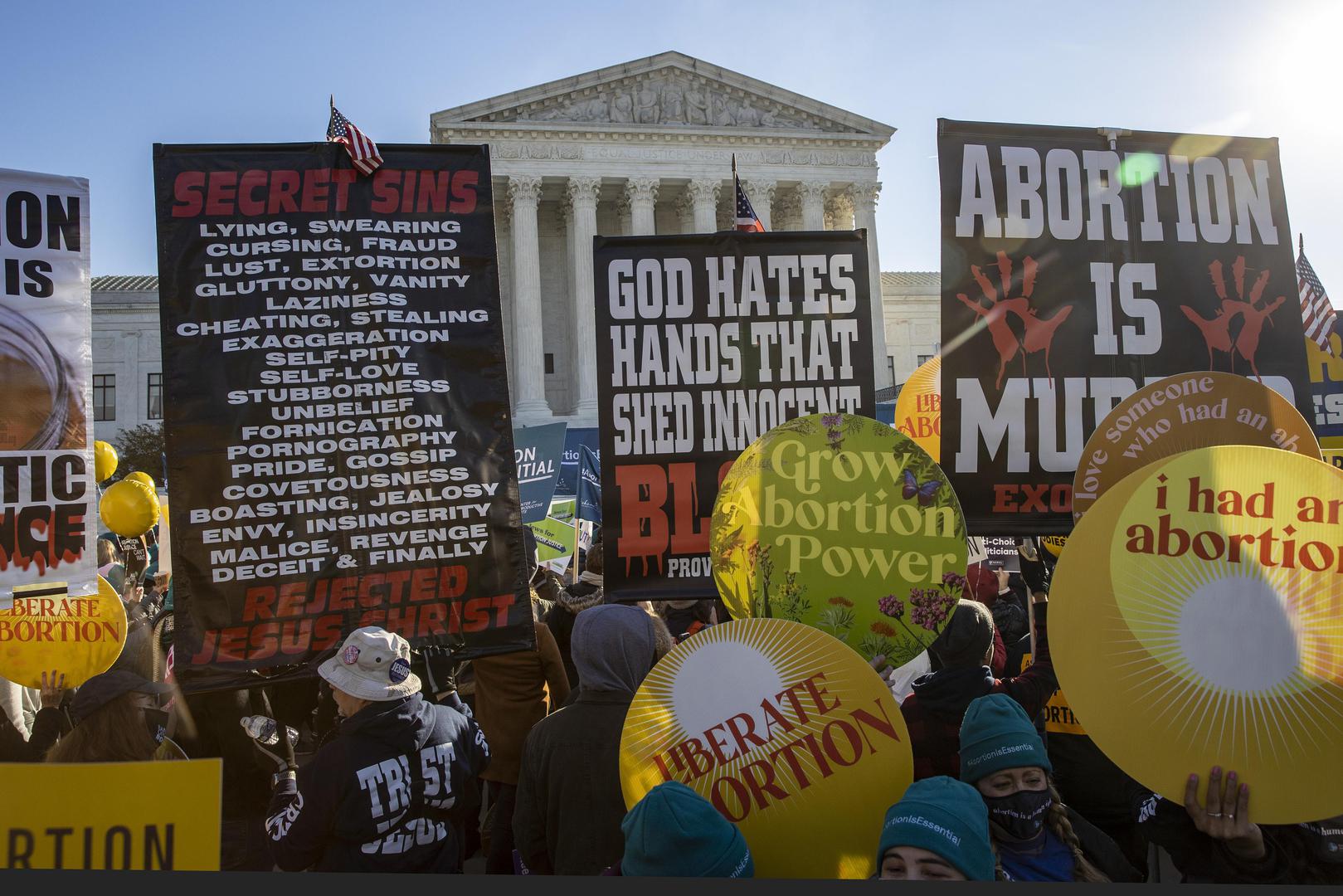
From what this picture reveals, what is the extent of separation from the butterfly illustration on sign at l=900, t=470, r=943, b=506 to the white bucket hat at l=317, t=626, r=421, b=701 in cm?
157

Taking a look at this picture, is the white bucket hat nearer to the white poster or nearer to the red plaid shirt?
Answer: the white poster

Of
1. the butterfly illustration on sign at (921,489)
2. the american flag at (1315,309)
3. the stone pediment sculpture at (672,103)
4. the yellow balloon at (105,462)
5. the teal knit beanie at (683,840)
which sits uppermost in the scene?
the stone pediment sculpture at (672,103)

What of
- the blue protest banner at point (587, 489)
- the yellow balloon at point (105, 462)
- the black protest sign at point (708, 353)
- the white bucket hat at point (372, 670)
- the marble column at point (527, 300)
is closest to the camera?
the white bucket hat at point (372, 670)

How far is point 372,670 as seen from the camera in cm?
274

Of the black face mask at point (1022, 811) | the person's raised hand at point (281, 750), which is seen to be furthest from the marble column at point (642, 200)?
the black face mask at point (1022, 811)

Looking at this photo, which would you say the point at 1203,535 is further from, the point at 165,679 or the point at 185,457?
the point at 165,679

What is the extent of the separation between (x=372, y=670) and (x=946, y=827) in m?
1.69

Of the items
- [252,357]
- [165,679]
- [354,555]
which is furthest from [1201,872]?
[165,679]

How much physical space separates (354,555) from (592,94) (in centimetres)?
3936

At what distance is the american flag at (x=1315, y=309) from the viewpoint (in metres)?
6.29

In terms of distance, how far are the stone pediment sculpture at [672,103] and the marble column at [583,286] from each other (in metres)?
2.80

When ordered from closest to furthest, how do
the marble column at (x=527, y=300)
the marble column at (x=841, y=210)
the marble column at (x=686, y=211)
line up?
the marble column at (x=527, y=300) < the marble column at (x=686, y=211) < the marble column at (x=841, y=210)

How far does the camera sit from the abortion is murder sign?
3.62 m

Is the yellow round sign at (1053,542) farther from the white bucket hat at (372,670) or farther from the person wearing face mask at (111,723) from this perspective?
the person wearing face mask at (111,723)
